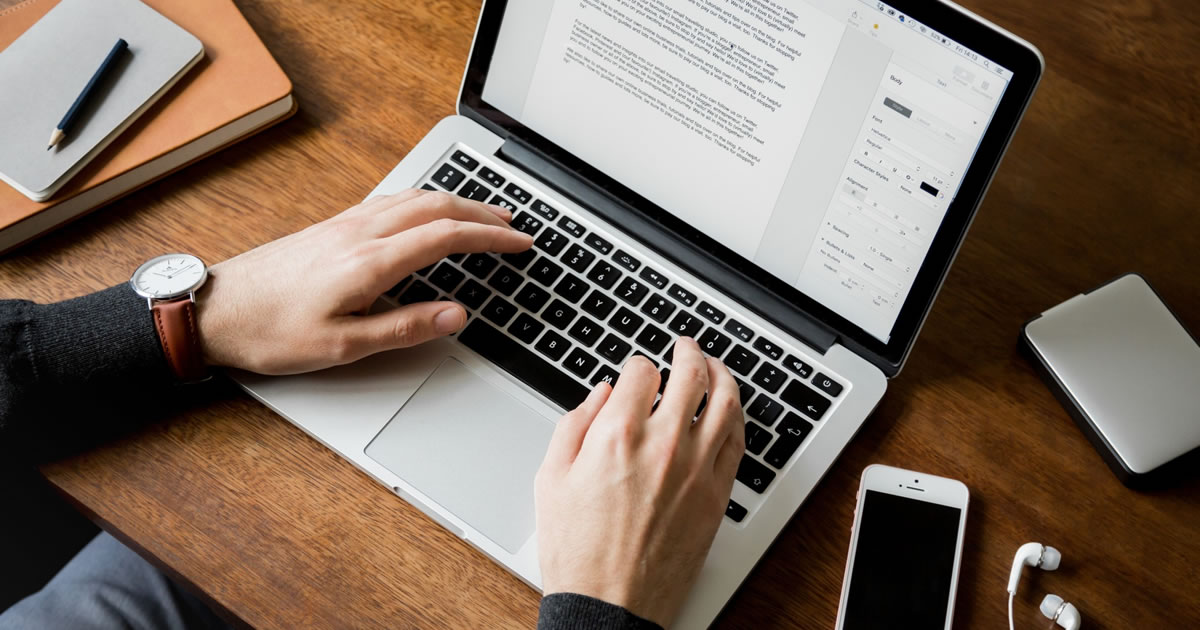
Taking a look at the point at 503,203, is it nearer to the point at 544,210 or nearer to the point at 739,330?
A: the point at 544,210

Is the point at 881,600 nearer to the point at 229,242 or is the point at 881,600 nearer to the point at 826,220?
the point at 826,220

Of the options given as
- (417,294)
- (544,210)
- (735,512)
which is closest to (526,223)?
(544,210)

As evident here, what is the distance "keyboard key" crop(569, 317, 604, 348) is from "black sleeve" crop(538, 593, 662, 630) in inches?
9.3

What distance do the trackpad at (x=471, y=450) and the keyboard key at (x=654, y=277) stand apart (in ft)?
0.54

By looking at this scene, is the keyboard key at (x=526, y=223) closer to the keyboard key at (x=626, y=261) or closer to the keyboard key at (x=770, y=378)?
the keyboard key at (x=626, y=261)

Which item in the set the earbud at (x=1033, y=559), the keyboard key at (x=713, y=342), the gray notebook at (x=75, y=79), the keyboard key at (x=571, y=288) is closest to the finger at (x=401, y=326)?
the keyboard key at (x=571, y=288)

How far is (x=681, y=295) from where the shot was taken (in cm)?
87

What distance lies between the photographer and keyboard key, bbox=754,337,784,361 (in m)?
0.84

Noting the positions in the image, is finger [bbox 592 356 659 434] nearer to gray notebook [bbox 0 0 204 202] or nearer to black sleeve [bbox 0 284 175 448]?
black sleeve [bbox 0 284 175 448]

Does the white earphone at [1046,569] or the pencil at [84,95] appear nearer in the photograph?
the white earphone at [1046,569]

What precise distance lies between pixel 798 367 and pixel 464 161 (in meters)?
0.38

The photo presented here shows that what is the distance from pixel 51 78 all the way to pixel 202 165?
15 cm

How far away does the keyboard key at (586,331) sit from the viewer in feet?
2.80

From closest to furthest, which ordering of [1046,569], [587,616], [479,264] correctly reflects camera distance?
[587,616] → [1046,569] → [479,264]
